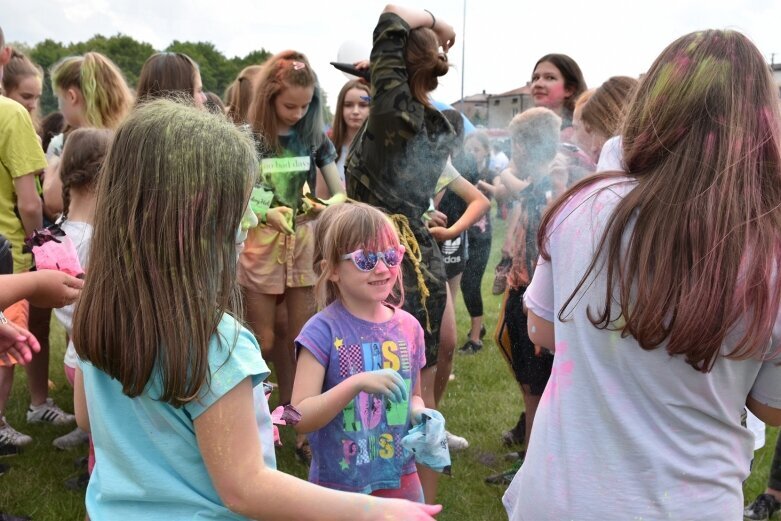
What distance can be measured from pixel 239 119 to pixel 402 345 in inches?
76.8

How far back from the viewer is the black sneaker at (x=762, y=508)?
133 inches

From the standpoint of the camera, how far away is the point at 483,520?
11.0 feet

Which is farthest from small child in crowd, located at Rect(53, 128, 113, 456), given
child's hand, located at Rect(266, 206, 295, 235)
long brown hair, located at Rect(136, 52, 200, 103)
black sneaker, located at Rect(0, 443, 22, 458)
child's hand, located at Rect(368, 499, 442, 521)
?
child's hand, located at Rect(368, 499, 442, 521)

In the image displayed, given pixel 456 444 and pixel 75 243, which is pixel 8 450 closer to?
pixel 75 243

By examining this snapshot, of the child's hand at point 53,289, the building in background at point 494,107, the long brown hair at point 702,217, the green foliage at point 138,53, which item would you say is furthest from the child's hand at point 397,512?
the green foliage at point 138,53

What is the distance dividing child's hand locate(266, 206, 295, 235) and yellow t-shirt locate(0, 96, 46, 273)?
1.26 meters

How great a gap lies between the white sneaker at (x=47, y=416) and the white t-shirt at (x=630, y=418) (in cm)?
355

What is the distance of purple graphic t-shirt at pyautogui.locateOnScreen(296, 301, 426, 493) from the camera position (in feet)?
7.72

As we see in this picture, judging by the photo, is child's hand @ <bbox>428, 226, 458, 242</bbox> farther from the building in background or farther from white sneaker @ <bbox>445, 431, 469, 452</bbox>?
the building in background

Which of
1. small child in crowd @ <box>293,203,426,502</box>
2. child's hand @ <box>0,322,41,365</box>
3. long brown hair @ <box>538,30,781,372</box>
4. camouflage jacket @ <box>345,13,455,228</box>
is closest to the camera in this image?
long brown hair @ <box>538,30,781,372</box>

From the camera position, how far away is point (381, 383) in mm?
2148

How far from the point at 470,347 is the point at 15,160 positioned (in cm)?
387

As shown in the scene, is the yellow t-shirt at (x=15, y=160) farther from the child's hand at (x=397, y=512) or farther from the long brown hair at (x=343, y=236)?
the child's hand at (x=397, y=512)

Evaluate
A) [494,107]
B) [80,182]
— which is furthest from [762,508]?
[494,107]
